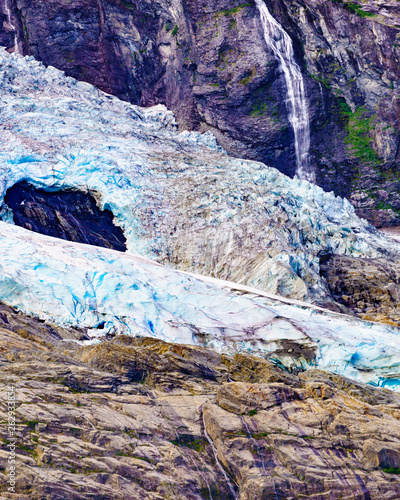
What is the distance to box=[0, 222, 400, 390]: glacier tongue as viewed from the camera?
13.1 m

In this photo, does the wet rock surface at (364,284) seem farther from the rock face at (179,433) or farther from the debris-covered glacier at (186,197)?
the rock face at (179,433)

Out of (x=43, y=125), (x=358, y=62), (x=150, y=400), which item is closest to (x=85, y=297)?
(x=150, y=400)

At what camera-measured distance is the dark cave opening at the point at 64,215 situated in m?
20.9

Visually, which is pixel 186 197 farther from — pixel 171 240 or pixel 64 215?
pixel 64 215

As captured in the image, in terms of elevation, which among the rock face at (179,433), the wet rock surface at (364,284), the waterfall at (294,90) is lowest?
the wet rock surface at (364,284)

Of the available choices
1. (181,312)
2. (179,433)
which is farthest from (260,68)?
(179,433)

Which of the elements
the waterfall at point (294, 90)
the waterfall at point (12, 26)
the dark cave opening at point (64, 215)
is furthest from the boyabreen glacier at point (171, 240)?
the waterfall at point (294, 90)

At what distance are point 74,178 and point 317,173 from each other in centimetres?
1724

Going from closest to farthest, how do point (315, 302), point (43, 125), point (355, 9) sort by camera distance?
1. point (315, 302)
2. point (43, 125)
3. point (355, 9)

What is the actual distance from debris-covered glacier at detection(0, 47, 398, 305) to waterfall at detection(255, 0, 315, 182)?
7.89 m

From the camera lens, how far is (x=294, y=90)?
3372 cm

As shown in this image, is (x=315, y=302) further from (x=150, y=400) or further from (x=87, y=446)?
(x=87, y=446)

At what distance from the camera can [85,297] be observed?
1421 centimetres

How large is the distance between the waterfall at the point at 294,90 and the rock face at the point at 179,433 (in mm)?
25822
